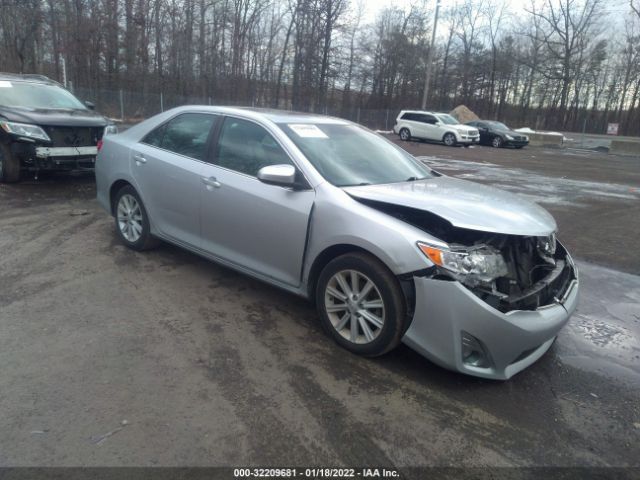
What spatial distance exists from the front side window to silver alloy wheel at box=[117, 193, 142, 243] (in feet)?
4.60

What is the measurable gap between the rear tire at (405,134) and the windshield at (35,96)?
20484mm

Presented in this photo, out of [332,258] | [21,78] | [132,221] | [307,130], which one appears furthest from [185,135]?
[21,78]

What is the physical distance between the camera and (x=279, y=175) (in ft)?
11.4

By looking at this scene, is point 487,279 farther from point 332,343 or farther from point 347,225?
point 332,343

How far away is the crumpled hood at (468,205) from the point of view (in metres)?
3.06

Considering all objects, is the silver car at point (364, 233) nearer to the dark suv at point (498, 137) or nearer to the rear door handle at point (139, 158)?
the rear door handle at point (139, 158)

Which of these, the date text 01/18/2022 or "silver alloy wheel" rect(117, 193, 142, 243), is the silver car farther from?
the date text 01/18/2022

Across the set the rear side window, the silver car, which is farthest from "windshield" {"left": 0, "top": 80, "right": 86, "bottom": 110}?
the silver car

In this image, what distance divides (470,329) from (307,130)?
7.29ft

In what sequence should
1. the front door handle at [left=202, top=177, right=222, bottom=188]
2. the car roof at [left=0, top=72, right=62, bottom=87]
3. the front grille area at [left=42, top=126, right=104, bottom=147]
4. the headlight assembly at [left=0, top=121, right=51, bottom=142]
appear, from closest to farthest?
the front door handle at [left=202, top=177, right=222, bottom=188], the headlight assembly at [left=0, top=121, right=51, bottom=142], the front grille area at [left=42, top=126, right=104, bottom=147], the car roof at [left=0, top=72, right=62, bottom=87]

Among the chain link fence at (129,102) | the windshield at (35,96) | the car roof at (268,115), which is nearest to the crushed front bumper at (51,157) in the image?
the windshield at (35,96)

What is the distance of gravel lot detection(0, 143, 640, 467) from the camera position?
96.0 inches

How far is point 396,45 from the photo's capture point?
160 ft

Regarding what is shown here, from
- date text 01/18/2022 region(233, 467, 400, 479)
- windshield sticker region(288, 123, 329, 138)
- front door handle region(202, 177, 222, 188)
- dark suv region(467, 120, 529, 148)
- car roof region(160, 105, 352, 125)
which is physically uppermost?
dark suv region(467, 120, 529, 148)
